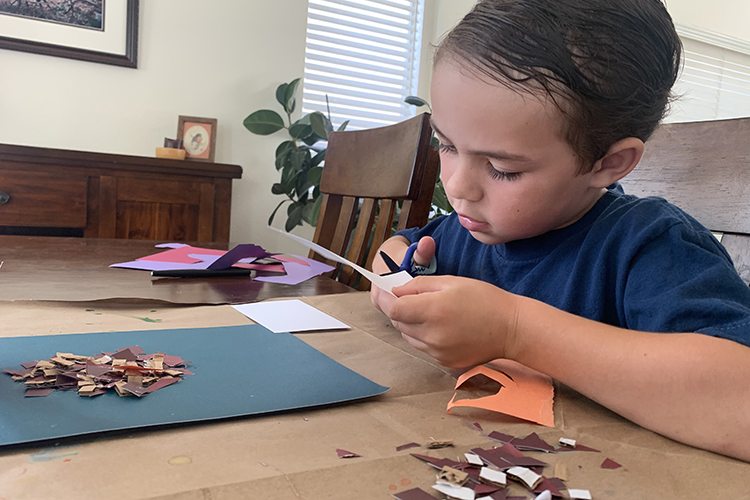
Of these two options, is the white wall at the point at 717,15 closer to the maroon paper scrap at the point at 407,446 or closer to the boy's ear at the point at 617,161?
the boy's ear at the point at 617,161

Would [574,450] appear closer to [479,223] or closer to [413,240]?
[479,223]

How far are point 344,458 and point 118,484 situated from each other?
0.38 feet

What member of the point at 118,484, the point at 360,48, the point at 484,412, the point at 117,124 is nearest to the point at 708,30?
the point at 360,48

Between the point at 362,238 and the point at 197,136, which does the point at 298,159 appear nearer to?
the point at 197,136

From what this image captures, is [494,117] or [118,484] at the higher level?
[494,117]

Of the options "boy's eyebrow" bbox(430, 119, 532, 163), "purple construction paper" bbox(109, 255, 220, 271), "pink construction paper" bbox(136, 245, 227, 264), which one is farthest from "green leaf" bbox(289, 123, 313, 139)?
"boy's eyebrow" bbox(430, 119, 532, 163)

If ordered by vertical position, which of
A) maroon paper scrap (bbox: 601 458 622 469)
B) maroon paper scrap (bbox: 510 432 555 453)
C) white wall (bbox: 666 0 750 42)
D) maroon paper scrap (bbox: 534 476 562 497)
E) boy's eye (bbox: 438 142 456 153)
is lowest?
maroon paper scrap (bbox: 510 432 555 453)

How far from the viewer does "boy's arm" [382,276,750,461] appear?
0.39 meters

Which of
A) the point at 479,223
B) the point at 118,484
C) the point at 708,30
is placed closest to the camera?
the point at 118,484

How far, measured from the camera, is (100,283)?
789 mm

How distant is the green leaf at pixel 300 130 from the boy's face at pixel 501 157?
173cm

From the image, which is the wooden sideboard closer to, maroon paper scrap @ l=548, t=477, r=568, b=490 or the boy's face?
the boy's face

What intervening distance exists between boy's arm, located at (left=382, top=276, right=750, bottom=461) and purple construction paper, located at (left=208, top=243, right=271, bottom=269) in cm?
53

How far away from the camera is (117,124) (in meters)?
2.16
